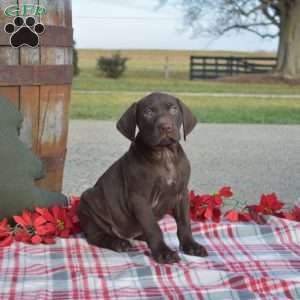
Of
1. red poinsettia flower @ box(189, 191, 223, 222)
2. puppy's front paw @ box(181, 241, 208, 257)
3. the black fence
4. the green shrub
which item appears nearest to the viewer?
puppy's front paw @ box(181, 241, 208, 257)

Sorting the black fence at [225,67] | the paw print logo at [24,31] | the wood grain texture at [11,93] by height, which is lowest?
the black fence at [225,67]

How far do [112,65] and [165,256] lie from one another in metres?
22.2

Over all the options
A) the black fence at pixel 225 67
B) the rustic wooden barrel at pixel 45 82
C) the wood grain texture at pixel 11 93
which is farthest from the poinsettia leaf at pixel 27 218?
the black fence at pixel 225 67

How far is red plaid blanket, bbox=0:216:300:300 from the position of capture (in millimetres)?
2746

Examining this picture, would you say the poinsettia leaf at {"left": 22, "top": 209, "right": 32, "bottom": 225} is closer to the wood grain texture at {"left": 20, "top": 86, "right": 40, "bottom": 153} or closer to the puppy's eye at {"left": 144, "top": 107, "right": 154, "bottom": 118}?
the wood grain texture at {"left": 20, "top": 86, "right": 40, "bottom": 153}

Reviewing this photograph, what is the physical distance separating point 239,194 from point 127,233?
2566mm

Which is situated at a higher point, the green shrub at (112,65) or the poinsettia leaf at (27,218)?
the poinsettia leaf at (27,218)

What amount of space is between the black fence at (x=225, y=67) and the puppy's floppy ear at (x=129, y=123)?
2263cm

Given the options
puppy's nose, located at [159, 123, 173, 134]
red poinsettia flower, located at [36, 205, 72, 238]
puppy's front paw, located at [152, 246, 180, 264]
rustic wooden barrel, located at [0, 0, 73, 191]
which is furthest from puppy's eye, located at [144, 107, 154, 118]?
rustic wooden barrel, located at [0, 0, 73, 191]

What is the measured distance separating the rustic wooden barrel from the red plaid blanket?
84cm

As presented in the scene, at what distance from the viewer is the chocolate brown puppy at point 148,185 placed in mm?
3020

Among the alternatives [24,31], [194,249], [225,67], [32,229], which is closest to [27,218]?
[32,229]

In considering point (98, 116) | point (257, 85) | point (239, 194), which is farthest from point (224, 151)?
point (257, 85)

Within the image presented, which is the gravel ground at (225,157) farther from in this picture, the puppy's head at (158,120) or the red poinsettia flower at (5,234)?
the puppy's head at (158,120)
